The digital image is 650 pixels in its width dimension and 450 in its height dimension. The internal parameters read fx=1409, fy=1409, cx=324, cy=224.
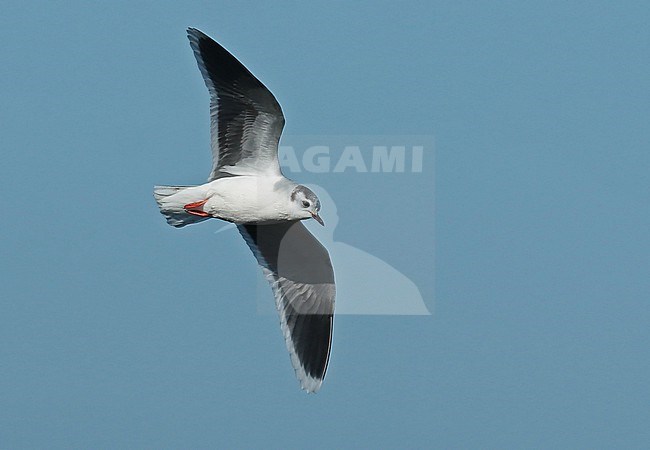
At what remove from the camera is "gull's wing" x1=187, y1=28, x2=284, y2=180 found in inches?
285

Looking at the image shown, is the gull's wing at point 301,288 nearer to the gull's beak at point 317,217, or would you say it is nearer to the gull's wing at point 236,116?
the gull's wing at point 236,116

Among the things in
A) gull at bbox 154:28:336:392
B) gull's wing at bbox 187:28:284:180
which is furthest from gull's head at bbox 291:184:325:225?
gull's wing at bbox 187:28:284:180

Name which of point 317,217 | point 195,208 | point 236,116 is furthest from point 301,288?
point 236,116

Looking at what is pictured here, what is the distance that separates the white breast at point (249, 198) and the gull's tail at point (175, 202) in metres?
0.12

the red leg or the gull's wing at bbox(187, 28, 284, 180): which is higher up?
the gull's wing at bbox(187, 28, 284, 180)

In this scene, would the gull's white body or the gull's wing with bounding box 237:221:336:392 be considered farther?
the gull's wing with bounding box 237:221:336:392

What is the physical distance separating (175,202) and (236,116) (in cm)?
57

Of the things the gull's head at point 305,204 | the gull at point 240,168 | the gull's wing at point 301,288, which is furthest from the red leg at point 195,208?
the gull's wing at point 301,288

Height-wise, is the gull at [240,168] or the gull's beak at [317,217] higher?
the gull at [240,168]

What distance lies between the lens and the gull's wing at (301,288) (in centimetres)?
795

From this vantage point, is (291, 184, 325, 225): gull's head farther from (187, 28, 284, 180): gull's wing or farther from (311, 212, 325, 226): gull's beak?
(187, 28, 284, 180): gull's wing

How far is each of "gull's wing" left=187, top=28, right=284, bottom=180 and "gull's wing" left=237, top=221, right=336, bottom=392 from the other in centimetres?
71

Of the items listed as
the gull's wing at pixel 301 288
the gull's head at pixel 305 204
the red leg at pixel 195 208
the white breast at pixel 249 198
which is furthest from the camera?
the gull's wing at pixel 301 288

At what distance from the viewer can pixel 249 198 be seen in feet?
23.6
